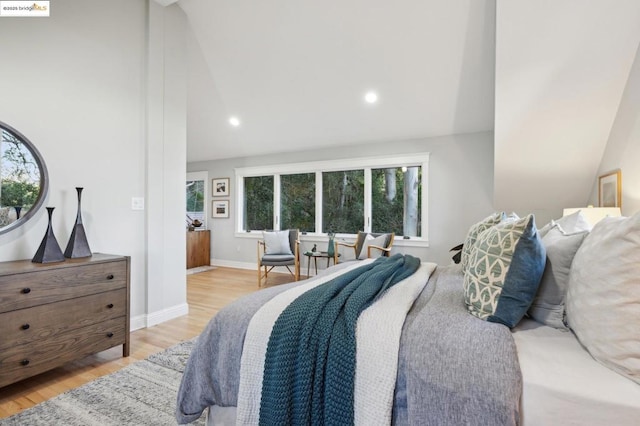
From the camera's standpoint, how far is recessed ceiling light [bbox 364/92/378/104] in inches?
164

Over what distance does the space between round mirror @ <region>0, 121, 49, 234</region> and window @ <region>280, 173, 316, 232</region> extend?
3881 mm

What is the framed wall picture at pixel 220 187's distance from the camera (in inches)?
256

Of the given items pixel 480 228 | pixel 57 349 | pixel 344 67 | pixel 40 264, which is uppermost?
pixel 344 67

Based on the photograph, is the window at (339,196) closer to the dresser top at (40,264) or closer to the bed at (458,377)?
the dresser top at (40,264)

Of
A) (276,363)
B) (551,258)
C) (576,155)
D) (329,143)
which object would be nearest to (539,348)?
(551,258)

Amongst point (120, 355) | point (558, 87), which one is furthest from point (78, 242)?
point (558, 87)

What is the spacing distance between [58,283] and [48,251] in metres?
0.26

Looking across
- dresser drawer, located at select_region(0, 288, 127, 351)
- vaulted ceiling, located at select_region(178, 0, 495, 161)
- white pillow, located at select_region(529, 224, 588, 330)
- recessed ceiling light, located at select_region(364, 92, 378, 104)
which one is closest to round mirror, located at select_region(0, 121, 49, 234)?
dresser drawer, located at select_region(0, 288, 127, 351)

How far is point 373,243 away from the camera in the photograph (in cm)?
471

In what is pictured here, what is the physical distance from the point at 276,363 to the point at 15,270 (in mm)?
1770

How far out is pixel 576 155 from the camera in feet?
10.6

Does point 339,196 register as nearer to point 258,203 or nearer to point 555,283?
point 258,203

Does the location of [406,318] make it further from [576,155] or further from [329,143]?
→ [329,143]

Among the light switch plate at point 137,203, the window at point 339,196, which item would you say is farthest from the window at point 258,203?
the light switch plate at point 137,203
